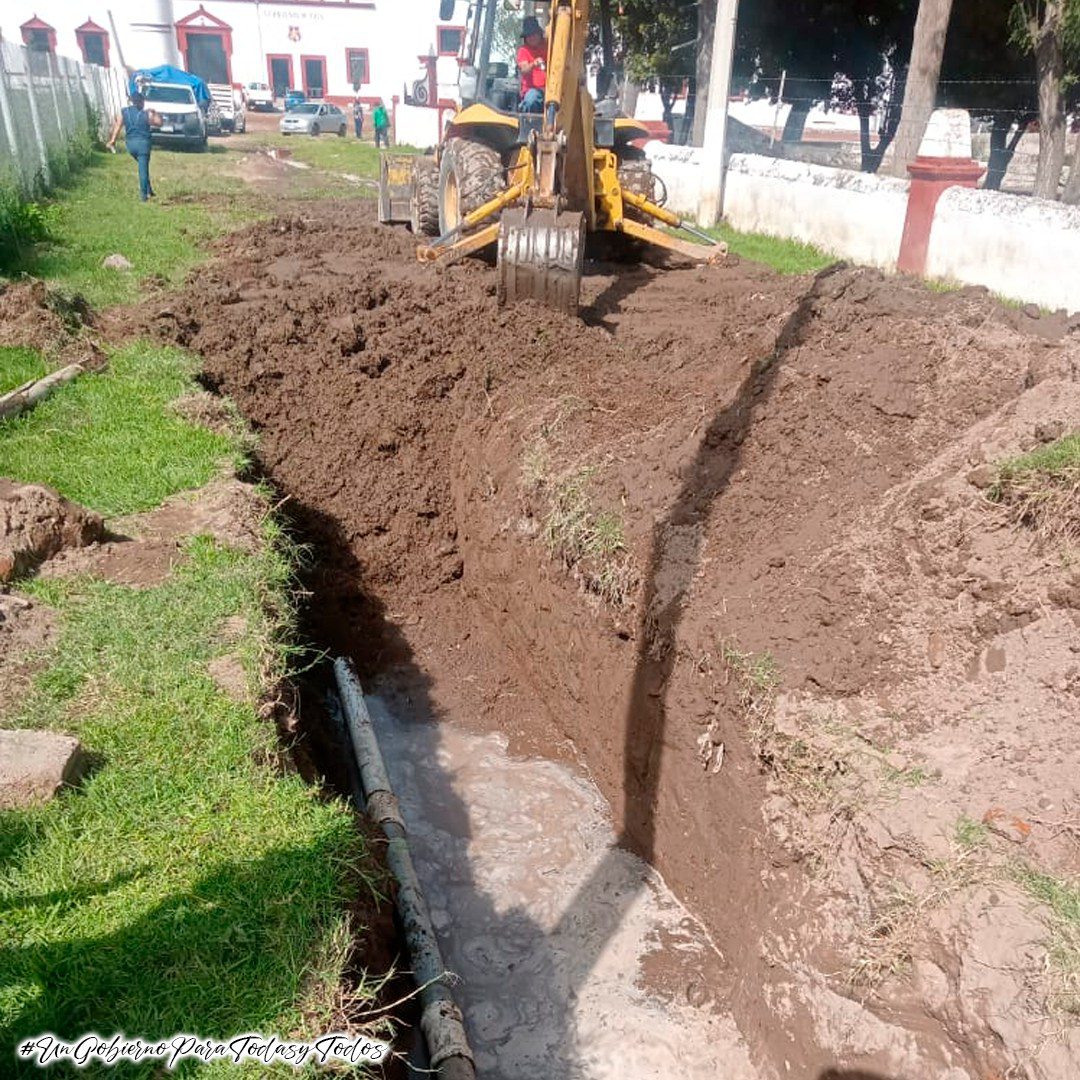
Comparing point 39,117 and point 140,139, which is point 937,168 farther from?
point 39,117

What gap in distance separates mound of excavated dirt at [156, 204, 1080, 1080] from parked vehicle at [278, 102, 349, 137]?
30.2m

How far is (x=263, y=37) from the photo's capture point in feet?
149

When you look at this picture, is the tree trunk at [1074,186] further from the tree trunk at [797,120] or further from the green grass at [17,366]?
the green grass at [17,366]

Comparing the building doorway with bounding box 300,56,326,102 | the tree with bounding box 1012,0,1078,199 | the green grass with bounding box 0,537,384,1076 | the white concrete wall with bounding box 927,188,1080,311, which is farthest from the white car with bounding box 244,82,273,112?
the green grass with bounding box 0,537,384,1076

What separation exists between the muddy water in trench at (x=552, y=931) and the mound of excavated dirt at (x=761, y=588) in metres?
0.18

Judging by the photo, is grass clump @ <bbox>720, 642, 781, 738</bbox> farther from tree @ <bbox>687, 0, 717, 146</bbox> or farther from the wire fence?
tree @ <bbox>687, 0, 717, 146</bbox>

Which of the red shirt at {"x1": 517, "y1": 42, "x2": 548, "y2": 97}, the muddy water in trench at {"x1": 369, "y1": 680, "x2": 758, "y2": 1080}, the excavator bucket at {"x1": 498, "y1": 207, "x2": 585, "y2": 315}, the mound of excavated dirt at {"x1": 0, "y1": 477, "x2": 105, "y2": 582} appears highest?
the red shirt at {"x1": 517, "y1": 42, "x2": 548, "y2": 97}

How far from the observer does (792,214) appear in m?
12.7

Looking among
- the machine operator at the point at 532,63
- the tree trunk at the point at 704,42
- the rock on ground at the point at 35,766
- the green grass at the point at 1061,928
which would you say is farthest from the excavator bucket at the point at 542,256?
the tree trunk at the point at 704,42

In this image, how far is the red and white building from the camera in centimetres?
4206

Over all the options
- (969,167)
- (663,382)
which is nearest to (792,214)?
(969,167)

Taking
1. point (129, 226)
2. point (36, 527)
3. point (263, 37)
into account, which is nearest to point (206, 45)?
point (263, 37)

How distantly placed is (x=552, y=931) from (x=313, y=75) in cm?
5014

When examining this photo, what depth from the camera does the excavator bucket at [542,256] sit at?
7562mm
